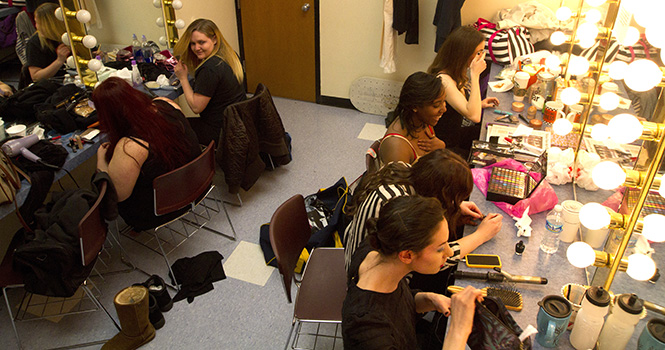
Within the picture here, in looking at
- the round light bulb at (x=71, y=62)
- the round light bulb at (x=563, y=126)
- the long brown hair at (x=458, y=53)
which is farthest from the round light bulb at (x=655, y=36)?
the round light bulb at (x=71, y=62)

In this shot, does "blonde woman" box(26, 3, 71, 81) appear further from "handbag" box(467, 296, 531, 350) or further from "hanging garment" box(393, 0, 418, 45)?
"handbag" box(467, 296, 531, 350)

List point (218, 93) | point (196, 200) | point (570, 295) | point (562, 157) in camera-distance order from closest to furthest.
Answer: point (570, 295)
point (562, 157)
point (196, 200)
point (218, 93)

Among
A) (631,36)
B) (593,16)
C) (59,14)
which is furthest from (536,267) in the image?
(59,14)

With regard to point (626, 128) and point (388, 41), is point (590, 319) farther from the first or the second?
point (388, 41)

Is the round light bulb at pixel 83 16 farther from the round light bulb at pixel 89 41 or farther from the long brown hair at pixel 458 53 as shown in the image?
the long brown hair at pixel 458 53

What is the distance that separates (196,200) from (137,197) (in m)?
0.33

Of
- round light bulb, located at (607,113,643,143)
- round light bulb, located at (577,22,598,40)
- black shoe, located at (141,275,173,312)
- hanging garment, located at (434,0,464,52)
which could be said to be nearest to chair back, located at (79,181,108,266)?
black shoe, located at (141,275,173,312)

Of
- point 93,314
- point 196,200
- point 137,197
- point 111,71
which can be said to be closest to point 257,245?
point 196,200

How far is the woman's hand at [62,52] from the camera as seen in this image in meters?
3.03

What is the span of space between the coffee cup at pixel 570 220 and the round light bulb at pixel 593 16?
102 cm

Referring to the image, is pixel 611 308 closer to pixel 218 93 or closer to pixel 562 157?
pixel 562 157

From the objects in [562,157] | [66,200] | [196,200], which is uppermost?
[562,157]

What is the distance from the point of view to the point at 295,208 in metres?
2.02

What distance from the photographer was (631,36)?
4.97 feet
